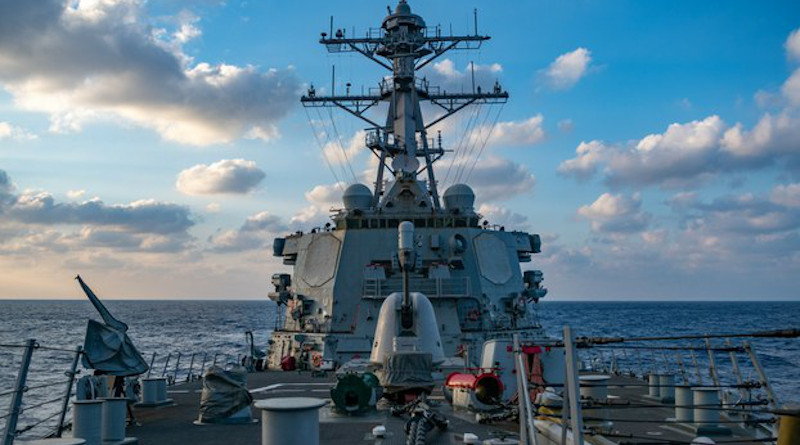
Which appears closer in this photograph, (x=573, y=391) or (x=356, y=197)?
(x=573, y=391)

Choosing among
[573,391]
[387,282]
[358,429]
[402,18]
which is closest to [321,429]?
[358,429]

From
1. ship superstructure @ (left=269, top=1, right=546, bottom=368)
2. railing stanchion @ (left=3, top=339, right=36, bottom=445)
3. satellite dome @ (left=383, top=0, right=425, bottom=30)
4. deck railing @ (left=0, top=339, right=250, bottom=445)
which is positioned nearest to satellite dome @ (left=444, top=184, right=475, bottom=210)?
ship superstructure @ (left=269, top=1, right=546, bottom=368)

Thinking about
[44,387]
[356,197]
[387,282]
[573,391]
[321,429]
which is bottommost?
[44,387]

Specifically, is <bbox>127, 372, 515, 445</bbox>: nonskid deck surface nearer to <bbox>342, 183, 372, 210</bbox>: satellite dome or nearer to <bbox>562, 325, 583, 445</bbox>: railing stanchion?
<bbox>562, 325, 583, 445</bbox>: railing stanchion

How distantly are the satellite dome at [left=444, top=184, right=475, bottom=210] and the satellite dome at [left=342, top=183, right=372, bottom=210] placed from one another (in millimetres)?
2654

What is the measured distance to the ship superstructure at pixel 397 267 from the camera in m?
18.3

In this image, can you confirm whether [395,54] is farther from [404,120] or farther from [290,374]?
[290,374]

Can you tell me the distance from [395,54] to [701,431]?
17857 mm

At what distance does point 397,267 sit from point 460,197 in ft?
12.4

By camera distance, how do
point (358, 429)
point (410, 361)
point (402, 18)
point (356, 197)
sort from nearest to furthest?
point (358, 429) → point (410, 361) → point (356, 197) → point (402, 18)

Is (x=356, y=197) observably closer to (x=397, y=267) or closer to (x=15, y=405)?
(x=397, y=267)

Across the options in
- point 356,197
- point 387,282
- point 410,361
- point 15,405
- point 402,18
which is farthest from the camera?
point 402,18

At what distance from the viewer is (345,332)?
1852 centimetres

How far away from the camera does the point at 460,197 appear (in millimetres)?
21219
